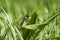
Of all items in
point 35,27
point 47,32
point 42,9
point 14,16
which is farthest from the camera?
point 42,9

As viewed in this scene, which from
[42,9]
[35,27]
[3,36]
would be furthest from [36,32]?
[42,9]

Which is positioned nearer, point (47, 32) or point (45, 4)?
point (47, 32)

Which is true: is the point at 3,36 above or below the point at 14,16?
below

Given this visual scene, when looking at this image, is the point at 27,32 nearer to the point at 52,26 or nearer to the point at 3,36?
the point at 3,36

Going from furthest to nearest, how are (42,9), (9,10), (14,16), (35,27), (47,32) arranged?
(42,9) < (9,10) < (14,16) < (47,32) < (35,27)

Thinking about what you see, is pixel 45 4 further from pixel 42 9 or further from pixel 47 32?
pixel 47 32

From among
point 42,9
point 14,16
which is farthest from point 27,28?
point 42,9
